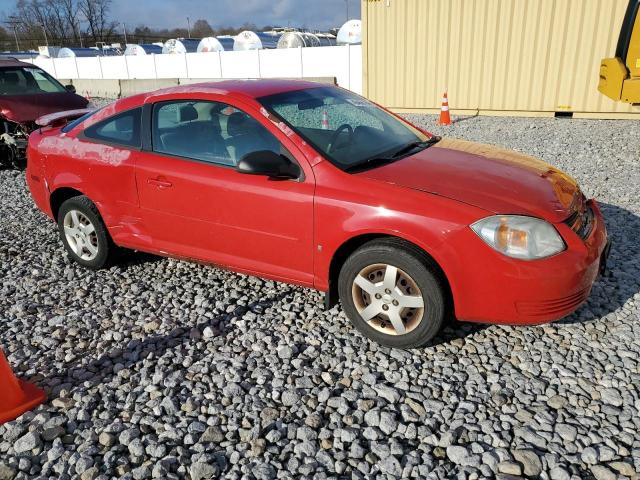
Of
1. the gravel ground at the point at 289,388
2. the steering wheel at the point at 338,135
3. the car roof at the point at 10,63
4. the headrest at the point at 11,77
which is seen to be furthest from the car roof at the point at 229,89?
the car roof at the point at 10,63

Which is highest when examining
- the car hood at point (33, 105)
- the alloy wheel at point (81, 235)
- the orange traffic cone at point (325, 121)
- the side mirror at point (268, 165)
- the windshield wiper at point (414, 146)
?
the orange traffic cone at point (325, 121)

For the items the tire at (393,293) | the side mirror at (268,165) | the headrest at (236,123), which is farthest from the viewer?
the headrest at (236,123)

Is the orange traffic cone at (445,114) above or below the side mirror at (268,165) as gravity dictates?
below

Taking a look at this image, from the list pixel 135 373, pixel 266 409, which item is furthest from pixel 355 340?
pixel 135 373

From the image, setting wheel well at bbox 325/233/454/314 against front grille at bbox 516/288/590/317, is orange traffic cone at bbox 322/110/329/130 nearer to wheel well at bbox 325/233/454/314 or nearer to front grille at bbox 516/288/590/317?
wheel well at bbox 325/233/454/314

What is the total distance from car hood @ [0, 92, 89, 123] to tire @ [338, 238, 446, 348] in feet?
24.7

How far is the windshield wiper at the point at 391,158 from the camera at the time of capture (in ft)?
11.1

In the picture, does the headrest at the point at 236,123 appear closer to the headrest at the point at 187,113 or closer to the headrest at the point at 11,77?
the headrest at the point at 187,113

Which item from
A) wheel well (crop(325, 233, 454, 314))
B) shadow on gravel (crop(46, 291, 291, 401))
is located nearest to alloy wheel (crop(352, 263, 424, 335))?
wheel well (crop(325, 233, 454, 314))

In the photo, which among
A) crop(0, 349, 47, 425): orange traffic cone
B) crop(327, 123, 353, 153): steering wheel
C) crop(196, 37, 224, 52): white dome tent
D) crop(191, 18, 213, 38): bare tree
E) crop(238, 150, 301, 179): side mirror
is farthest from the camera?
crop(191, 18, 213, 38): bare tree

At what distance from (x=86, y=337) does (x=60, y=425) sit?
37.0 inches

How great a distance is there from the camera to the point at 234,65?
842 inches

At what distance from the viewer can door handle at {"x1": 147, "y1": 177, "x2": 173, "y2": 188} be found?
12.5ft

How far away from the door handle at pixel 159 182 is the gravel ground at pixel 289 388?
0.89m
